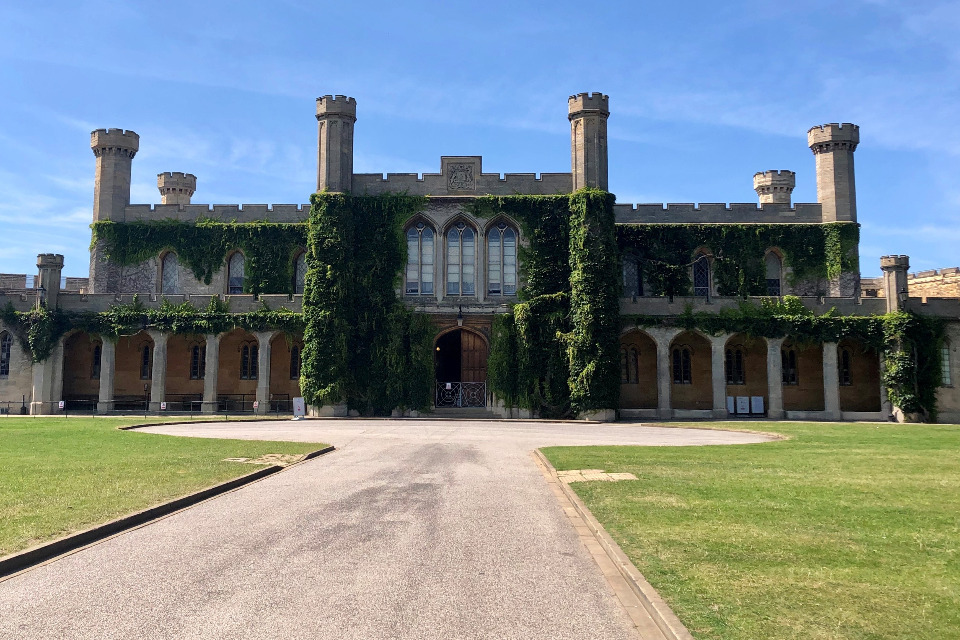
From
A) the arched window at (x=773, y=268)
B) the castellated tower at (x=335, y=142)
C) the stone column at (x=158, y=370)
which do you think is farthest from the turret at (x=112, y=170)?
the arched window at (x=773, y=268)

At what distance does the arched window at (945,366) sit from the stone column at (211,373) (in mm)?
37182

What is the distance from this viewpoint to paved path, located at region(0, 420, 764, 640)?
5676 millimetres

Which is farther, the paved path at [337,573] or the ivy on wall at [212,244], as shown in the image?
the ivy on wall at [212,244]

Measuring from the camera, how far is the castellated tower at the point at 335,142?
38125mm

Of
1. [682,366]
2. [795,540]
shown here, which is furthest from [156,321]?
[795,540]

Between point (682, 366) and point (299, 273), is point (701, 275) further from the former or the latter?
point (299, 273)

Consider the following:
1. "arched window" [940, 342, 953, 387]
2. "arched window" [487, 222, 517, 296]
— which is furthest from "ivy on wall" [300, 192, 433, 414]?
"arched window" [940, 342, 953, 387]

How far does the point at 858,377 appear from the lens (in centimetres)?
3784

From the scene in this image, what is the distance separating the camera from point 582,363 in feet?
116

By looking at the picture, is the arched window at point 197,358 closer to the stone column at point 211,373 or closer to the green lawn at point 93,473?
the stone column at point 211,373

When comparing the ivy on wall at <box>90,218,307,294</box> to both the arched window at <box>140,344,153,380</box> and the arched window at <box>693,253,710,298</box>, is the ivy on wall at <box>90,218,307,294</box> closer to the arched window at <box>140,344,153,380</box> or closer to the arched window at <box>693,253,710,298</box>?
the arched window at <box>140,344,153,380</box>

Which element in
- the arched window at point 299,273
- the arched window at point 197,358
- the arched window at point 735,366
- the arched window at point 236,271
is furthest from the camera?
the arched window at point 236,271

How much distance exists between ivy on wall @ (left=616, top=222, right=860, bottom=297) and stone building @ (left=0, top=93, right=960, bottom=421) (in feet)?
1.07

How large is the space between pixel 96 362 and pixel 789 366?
38.6 meters
